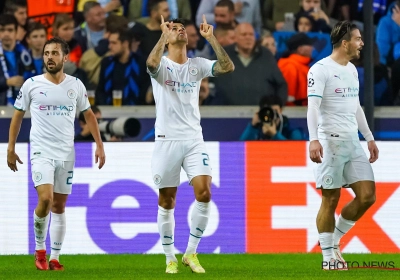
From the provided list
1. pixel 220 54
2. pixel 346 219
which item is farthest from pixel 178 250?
pixel 220 54

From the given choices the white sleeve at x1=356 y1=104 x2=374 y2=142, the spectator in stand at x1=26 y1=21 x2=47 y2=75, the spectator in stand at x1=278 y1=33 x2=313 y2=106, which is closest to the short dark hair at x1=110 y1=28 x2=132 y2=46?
the spectator in stand at x1=26 y1=21 x2=47 y2=75

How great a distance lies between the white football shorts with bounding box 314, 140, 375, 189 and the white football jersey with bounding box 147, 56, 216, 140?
44.0 inches

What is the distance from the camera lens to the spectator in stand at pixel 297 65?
43.3 feet

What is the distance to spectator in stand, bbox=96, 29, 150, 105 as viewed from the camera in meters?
13.1

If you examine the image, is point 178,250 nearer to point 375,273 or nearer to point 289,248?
point 289,248

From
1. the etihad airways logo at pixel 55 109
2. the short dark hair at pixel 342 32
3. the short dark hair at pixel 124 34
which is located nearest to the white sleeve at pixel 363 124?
the short dark hair at pixel 342 32

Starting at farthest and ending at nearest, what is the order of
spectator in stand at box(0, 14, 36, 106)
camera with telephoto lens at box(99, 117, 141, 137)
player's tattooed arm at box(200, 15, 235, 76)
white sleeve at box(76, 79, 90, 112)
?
spectator in stand at box(0, 14, 36, 106) → camera with telephoto lens at box(99, 117, 141, 137) → white sleeve at box(76, 79, 90, 112) → player's tattooed arm at box(200, 15, 235, 76)

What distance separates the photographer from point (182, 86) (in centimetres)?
815

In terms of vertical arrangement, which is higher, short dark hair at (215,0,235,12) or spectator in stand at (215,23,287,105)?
short dark hair at (215,0,235,12)

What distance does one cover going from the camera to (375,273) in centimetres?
793

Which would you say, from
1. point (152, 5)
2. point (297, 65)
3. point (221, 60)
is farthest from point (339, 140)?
point (152, 5)

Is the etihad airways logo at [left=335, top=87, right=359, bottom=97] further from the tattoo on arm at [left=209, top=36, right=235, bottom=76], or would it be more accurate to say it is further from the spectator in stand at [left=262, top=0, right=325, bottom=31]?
the spectator in stand at [left=262, top=0, right=325, bottom=31]

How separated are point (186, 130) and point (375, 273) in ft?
6.34

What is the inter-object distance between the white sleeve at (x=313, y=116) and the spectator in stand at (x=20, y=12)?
6.19m
